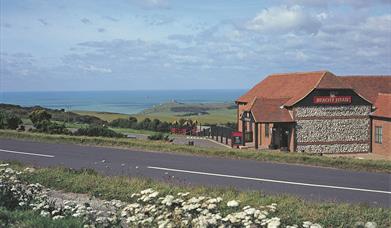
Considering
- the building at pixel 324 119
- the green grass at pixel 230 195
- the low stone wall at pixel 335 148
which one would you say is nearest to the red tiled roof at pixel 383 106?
the building at pixel 324 119

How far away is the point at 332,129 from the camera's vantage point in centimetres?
3788

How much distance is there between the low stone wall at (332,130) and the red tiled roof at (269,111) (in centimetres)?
131

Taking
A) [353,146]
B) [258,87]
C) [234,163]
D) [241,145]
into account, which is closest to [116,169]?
[234,163]

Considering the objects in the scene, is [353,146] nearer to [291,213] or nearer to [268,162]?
[268,162]

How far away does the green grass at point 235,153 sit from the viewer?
16812 mm

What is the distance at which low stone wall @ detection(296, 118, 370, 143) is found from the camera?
122 ft

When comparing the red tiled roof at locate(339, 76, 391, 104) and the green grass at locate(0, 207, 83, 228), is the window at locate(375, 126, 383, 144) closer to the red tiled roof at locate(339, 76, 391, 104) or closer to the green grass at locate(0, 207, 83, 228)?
the red tiled roof at locate(339, 76, 391, 104)

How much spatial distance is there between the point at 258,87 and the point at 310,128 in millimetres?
11670

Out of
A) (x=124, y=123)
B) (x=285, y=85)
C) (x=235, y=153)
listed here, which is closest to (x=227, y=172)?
(x=235, y=153)

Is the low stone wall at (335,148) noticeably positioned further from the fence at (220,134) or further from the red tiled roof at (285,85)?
the fence at (220,134)

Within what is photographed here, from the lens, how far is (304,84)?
133 feet

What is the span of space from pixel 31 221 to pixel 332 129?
3393cm

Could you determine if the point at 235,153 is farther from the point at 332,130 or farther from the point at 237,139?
the point at 332,130

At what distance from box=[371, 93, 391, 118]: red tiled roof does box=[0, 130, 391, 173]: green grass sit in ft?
66.7
